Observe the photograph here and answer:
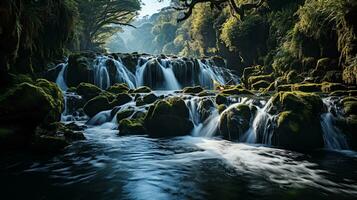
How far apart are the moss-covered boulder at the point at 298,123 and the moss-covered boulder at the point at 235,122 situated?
Result: 1.13 meters

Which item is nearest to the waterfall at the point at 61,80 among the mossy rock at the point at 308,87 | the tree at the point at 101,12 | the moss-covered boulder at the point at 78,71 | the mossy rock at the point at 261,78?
the moss-covered boulder at the point at 78,71

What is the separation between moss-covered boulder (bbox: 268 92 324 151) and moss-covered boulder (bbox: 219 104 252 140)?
1.13 meters

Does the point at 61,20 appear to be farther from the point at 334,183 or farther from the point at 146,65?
the point at 334,183

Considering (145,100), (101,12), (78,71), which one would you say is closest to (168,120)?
(145,100)

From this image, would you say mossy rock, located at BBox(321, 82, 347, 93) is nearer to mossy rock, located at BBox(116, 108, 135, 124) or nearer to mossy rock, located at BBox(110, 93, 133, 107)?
mossy rock, located at BBox(116, 108, 135, 124)

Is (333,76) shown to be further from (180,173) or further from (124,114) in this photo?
(180,173)

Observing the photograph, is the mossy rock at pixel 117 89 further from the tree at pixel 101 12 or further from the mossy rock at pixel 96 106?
the tree at pixel 101 12

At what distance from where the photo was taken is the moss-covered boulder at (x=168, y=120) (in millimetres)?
12633

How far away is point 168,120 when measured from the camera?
12.8 metres

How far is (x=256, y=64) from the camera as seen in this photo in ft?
90.1

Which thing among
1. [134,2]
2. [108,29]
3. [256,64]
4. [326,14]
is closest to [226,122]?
[326,14]

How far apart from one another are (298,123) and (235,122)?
230 cm

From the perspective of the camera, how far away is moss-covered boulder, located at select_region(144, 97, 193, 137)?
41.4 ft

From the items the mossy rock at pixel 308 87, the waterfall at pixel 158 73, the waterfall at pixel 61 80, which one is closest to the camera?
the mossy rock at pixel 308 87
